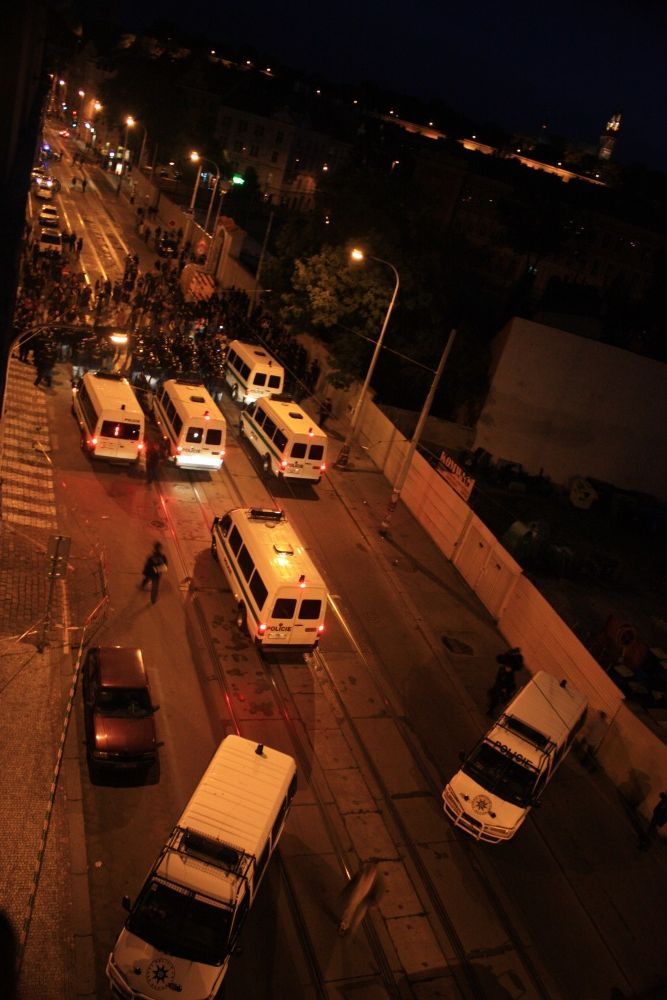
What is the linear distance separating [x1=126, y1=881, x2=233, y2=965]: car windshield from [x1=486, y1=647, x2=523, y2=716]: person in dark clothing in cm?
910

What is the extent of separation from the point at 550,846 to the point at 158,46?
122347mm

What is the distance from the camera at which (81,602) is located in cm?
1711

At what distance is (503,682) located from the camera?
56.8 ft

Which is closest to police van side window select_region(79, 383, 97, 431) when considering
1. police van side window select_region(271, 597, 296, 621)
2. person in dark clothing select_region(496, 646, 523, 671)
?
police van side window select_region(271, 597, 296, 621)

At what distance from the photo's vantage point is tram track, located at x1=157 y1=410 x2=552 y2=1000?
1116cm

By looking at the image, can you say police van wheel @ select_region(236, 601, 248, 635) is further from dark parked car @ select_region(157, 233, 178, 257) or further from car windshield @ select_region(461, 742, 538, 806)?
dark parked car @ select_region(157, 233, 178, 257)

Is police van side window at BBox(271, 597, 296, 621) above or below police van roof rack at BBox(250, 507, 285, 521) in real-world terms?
below

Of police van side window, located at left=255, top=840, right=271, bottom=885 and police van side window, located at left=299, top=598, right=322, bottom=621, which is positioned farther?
police van side window, located at left=299, top=598, right=322, bottom=621

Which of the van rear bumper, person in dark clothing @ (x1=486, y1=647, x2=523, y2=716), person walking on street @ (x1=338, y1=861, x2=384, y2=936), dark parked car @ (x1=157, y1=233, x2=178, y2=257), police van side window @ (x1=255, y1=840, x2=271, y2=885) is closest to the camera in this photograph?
police van side window @ (x1=255, y1=840, x2=271, y2=885)

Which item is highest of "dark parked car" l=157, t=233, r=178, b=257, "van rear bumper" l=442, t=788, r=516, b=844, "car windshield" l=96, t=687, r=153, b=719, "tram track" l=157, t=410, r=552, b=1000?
"dark parked car" l=157, t=233, r=178, b=257

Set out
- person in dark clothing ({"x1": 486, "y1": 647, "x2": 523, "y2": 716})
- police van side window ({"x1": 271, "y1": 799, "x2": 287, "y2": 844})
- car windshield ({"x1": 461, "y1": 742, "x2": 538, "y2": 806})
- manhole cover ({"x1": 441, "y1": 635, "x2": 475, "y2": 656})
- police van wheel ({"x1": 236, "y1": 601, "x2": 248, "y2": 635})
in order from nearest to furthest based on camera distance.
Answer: police van side window ({"x1": 271, "y1": 799, "x2": 287, "y2": 844})
car windshield ({"x1": 461, "y1": 742, "x2": 538, "y2": 806})
person in dark clothing ({"x1": 486, "y1": 647, "x2": 523, "y2": 716})
police van wheel ({"x1": 236, "y1": 601, "x2": 248, "y2": 635})
manhole cover ({"x1": 441, "y1": 635, "x2": 475, "y2": 656})

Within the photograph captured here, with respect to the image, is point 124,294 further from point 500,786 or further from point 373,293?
point 500,786

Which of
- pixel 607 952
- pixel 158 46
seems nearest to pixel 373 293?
pixel 607 952

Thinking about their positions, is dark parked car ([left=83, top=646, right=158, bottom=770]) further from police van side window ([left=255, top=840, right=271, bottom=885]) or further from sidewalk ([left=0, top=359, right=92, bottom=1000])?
police van side window ([left=255, top=840, right=271, bottom=885])
